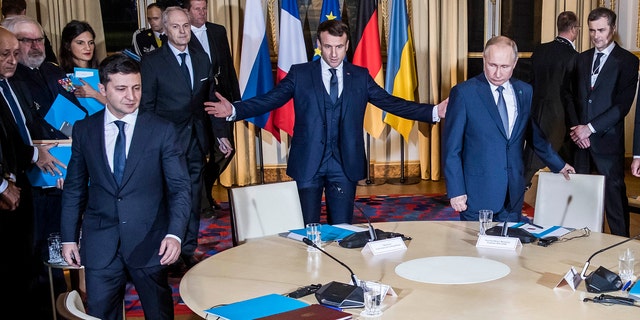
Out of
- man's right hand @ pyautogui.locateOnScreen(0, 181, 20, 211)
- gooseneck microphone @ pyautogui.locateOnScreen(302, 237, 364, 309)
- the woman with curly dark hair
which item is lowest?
gooseneck microphone @ pyautogui.locateOnScreen(302, 237, 364, 309)

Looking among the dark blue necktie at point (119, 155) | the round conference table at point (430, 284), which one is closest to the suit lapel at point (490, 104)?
the round conference table at point (430, 284)

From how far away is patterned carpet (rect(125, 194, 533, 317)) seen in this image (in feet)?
19.5

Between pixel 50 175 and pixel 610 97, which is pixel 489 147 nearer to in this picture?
pixel 610 97

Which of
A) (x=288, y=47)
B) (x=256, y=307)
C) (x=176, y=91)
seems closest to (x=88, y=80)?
(x=176, y=91)

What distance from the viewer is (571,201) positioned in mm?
3979

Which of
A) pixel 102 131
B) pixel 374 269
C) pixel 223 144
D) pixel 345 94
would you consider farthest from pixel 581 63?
pixel 102 131

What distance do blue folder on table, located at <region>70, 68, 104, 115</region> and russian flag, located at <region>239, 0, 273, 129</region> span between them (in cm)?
305

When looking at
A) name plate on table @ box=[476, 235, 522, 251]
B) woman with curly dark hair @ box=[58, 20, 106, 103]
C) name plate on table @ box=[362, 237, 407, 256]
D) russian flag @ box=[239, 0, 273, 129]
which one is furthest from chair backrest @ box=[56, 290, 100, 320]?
russian flag @ box=[239, 0, 273, 129]

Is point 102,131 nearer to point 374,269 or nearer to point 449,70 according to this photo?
point 374,269

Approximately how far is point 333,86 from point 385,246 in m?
1.53

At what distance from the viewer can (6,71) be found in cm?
397

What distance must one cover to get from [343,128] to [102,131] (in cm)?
163

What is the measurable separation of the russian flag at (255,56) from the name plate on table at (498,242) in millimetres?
4762

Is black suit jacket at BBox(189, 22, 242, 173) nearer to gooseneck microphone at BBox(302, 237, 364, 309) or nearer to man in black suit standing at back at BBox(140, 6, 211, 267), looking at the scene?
man in black suit standing at back at BBox(140, 6, 211, 267)
